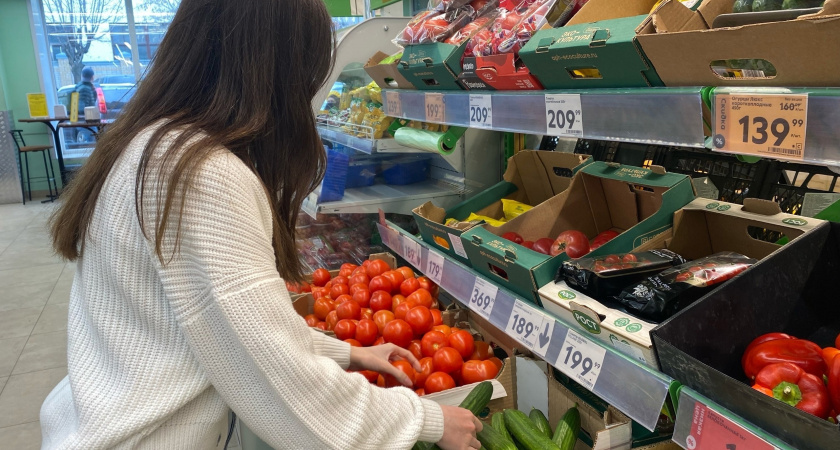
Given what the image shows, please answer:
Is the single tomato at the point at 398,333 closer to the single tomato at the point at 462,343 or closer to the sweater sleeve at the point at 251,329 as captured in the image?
the single tomato at the point at 462,343

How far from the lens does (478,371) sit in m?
1.78

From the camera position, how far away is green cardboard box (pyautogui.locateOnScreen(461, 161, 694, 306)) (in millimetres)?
1395

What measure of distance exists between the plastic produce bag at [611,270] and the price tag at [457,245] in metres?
0.39

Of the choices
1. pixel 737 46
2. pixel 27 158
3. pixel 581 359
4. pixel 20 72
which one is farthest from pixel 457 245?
pixel 20 72

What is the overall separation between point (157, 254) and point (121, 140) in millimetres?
250

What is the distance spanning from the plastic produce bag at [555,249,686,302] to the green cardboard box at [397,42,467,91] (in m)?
0.71

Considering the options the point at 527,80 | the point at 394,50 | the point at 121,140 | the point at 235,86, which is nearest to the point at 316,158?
the point at 235,86

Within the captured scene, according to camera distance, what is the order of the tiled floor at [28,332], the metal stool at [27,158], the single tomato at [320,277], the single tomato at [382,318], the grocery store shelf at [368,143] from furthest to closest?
the metal stool at [27,158]
the tiled floor at [28,332]
the single tomato at [320,277]
the grocery store shelf at [368,143]
the single tomato at [382,318]

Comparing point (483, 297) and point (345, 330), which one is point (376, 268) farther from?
point (483, 297)

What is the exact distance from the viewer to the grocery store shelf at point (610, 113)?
3.32 ft

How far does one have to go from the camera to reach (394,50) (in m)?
2.76

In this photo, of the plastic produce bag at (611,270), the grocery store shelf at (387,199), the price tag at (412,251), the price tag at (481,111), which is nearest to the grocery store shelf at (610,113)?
the price tag at (481,111)

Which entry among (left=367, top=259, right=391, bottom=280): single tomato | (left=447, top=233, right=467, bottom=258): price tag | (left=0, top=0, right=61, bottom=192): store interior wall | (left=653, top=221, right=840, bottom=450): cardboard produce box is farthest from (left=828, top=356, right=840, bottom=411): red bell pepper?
(left=0, top=0, right=61, bottom=192): store interior wall

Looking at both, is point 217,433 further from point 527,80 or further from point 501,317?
point 527,80
